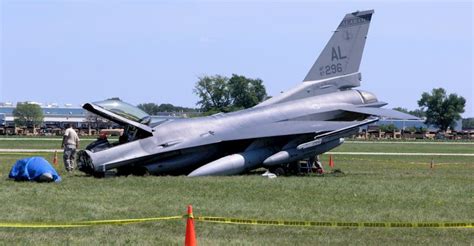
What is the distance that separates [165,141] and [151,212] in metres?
8.81

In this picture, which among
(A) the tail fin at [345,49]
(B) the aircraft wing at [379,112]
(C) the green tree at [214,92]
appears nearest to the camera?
(B) the aircraft wing at [379,112]

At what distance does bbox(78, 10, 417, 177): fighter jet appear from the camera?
2269cm

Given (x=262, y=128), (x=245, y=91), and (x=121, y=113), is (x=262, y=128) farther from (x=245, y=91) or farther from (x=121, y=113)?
(x=245, y=91)

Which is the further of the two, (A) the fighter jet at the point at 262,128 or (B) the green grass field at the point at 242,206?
(A) the fighter jet at the point at 262,128

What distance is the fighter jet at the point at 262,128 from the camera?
74.4 feet

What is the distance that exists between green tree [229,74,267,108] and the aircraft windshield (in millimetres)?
101353

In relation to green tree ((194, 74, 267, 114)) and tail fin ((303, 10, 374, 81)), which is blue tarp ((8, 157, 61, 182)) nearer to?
tail fin ((303, 10, 374, 81))

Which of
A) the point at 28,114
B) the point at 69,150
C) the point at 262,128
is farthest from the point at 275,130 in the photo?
the point at 28,114

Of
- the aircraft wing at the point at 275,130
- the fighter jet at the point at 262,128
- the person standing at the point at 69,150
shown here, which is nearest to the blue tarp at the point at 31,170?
the fighter jet at the point at 262,128

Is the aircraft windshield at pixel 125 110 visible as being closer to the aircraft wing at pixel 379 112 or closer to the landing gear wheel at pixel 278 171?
the landing gear wheel at pixel 278 171

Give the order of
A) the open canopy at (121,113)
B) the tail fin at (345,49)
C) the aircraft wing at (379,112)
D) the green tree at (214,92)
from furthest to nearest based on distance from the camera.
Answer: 1. the green tree at (214,92)
2. the tail fin at (345,49)
3. the aircraft wing at (379,112)
4. the open canopy at (121,113)

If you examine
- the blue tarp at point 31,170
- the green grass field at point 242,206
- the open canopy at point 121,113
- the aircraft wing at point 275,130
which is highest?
the open canopy at point 121,113

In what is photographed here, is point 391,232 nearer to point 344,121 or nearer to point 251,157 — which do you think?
point 251,157

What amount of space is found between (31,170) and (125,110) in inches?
153
